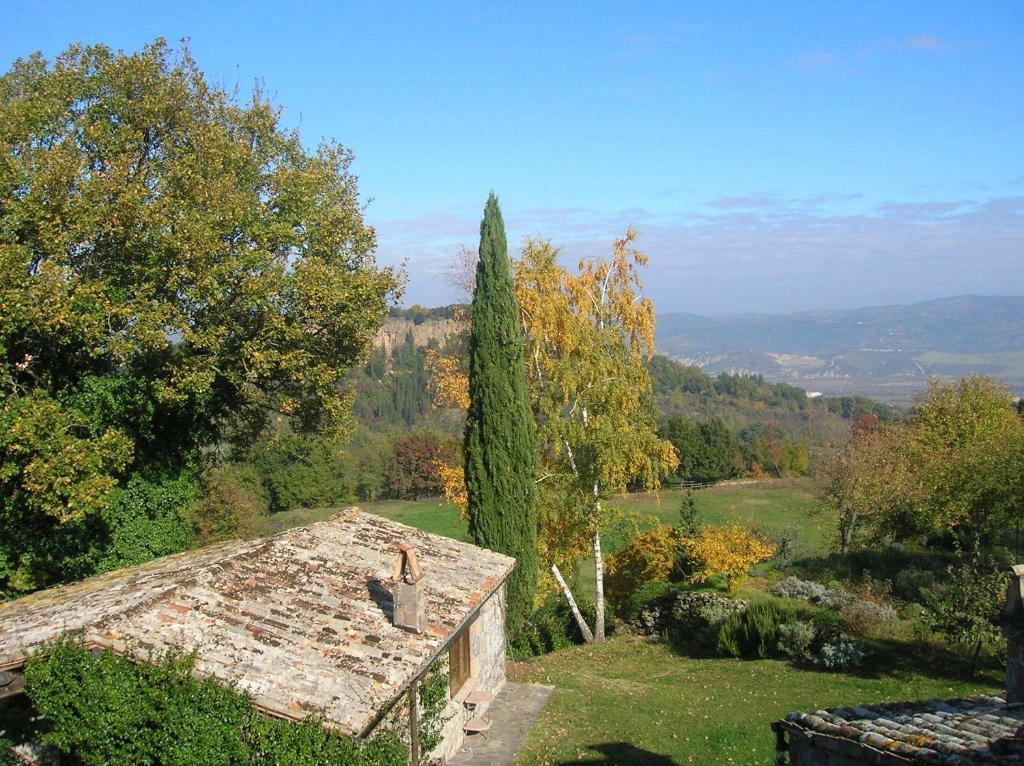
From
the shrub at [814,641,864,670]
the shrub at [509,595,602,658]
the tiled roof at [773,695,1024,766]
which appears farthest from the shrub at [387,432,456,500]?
the tiled roof at [773,695,1024,766]

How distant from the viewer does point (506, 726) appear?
574 inches

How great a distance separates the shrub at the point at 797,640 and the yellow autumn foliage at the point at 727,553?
123 inches

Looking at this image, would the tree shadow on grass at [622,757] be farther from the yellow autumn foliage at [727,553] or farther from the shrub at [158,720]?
the yellow autumn foliage at [727,553]

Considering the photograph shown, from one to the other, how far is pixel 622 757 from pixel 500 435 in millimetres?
9158

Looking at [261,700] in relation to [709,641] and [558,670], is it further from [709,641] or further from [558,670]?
[709,641]

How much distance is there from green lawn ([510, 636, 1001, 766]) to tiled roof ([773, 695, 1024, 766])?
4554 millimetres

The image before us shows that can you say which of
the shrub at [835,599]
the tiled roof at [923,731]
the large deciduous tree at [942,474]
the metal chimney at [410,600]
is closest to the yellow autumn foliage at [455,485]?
the shrub at [835,599]

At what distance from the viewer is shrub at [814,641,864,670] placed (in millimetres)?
19281

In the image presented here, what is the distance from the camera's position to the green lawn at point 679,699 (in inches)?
523

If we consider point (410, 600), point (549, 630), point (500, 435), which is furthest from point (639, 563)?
point (410, 600)

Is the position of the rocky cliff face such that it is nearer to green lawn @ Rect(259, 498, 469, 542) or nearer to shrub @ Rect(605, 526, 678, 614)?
green lawn @ Rect(259, 498, 469, 542)

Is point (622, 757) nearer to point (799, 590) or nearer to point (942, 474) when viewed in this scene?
point (799, 590)

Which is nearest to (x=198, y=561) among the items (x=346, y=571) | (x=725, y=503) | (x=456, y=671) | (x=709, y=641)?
(x=346, y=571)

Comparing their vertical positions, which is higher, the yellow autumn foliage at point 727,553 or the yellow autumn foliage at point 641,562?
the yellow autumn foliage at point 727,553
